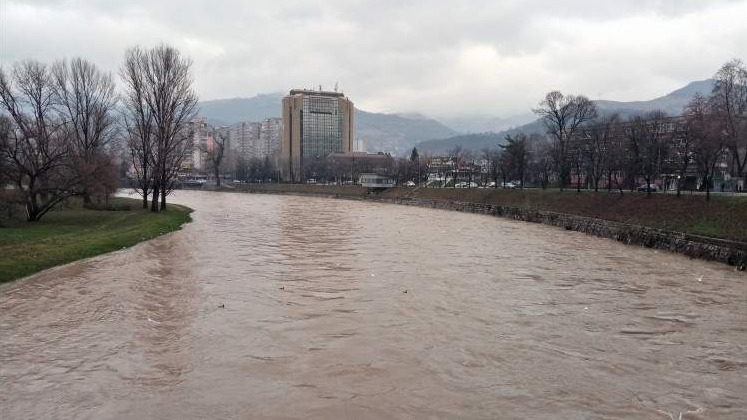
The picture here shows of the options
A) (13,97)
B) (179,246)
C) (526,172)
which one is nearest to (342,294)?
(179,246)

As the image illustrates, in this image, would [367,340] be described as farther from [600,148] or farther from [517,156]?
[517,156]

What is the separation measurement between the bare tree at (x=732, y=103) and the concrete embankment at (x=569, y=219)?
7.91m

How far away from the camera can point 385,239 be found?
1275 inches

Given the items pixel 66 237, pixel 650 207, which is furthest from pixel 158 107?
pixel 650 207

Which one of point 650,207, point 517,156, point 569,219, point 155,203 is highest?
point 517,156

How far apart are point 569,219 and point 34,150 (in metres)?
40.8

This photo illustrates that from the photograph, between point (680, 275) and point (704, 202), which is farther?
point (704, 202)

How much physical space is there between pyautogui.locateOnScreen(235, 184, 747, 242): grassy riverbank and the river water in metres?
8.39

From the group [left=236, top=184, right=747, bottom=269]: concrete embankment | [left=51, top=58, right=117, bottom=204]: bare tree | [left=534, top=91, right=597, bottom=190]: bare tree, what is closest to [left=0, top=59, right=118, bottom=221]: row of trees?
[left=51, top=58, right=117, bottom=204]: bare tree

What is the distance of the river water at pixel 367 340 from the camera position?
8.86 m

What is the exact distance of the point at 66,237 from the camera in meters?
25.4

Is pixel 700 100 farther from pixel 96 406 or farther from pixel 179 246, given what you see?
pixel 96 406

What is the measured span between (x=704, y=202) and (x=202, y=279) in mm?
32063

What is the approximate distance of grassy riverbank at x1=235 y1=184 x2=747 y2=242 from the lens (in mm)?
30375
